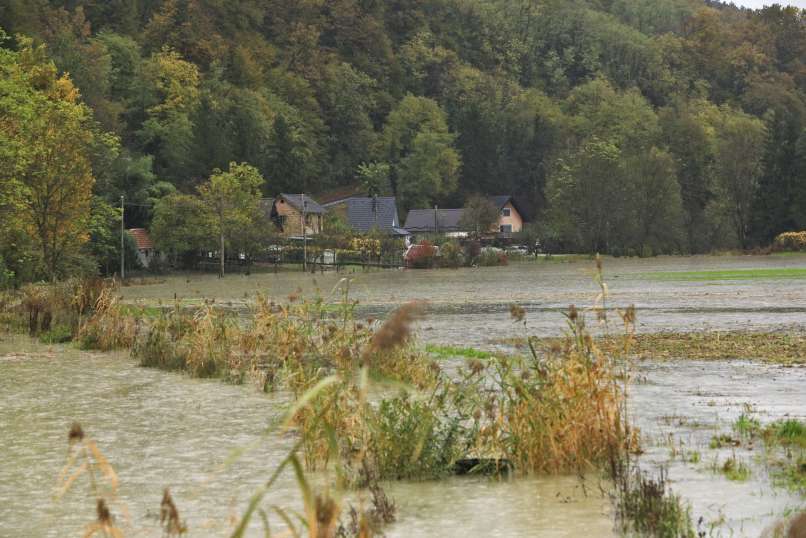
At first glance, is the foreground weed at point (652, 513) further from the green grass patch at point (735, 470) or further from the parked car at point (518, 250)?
the parked car at point (518, 250)

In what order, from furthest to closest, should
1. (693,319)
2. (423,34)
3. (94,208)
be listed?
(423,34) → (94,208) → (693,319)

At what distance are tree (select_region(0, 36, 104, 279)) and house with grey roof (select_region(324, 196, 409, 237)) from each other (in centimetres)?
8075

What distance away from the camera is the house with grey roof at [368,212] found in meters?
134

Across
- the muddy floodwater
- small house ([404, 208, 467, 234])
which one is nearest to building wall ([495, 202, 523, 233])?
small house ([404, 208, 467, 234])

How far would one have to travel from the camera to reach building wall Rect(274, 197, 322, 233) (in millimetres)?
120688

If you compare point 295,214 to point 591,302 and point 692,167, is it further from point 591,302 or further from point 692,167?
point 591,302

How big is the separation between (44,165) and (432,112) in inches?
4604

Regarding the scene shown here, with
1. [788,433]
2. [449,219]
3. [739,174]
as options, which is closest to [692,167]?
[739,174]

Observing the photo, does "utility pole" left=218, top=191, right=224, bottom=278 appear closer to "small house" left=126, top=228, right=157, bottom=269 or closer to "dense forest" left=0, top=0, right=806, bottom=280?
"dense forest" left=0, top=0, right=806, bottom=280

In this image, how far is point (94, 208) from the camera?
208 feet

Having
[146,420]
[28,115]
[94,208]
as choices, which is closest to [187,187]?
[94,208]

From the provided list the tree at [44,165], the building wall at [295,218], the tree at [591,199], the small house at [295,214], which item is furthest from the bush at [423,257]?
the tree at [44,165]

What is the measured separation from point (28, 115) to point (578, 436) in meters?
29.9

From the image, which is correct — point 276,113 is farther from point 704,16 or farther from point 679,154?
point 704,16
